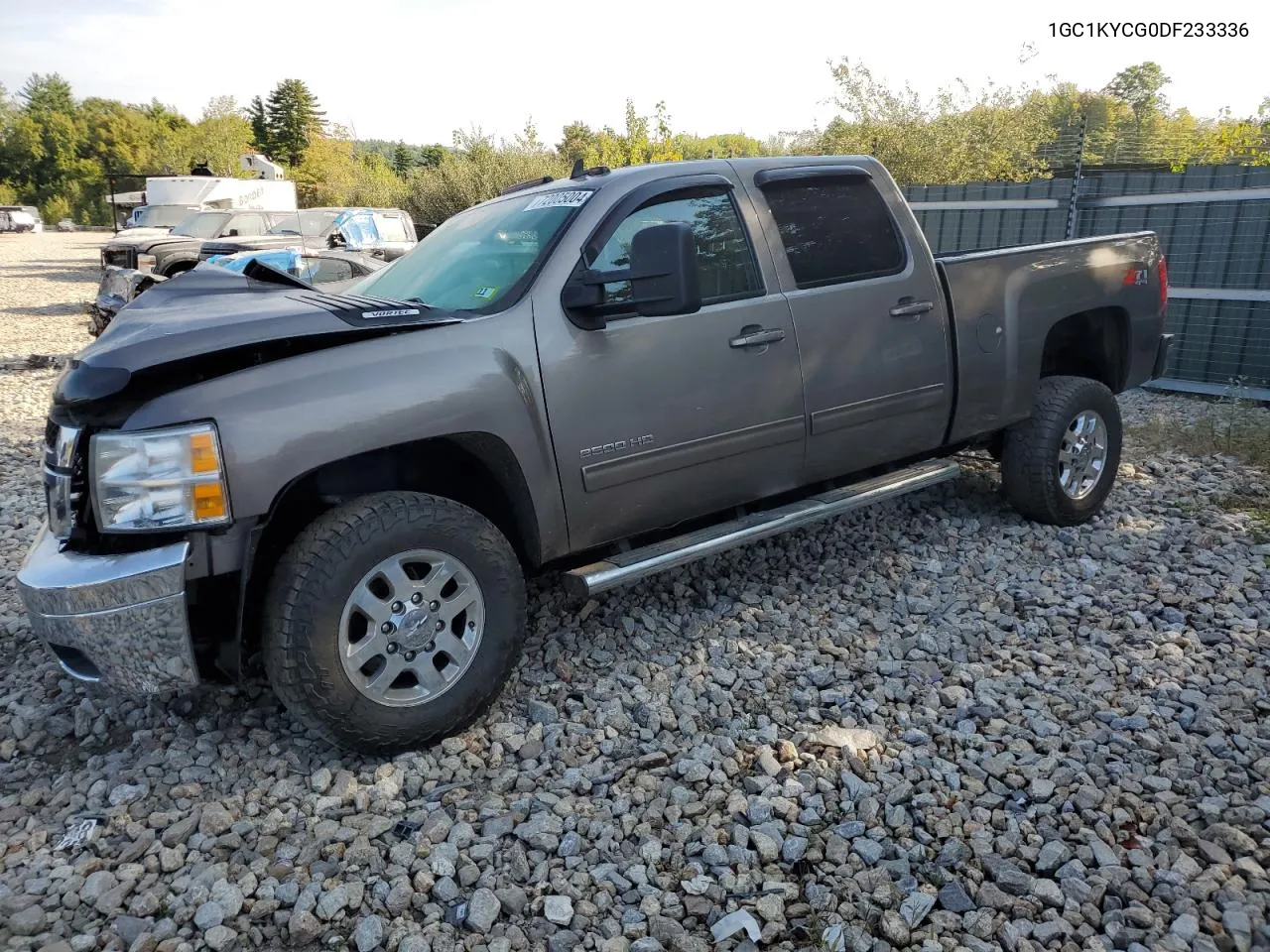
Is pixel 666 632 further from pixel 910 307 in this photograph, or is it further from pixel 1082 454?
pixel 1082 454

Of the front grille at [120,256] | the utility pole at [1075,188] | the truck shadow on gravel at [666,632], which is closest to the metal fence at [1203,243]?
the utility pole at [1075,188]

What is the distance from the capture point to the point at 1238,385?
27.8 feet

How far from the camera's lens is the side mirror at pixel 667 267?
3.16 metres

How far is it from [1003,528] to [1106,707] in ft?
6.29

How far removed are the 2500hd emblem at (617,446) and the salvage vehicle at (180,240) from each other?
40.9 feet

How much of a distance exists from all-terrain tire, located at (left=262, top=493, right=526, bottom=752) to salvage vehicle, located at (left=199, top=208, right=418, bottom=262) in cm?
1293

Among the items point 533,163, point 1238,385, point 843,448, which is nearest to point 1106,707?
point 843,448

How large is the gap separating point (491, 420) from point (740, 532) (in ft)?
3.98

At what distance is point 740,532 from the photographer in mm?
3824

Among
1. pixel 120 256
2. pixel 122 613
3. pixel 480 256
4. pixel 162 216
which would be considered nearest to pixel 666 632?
pixel 480 256

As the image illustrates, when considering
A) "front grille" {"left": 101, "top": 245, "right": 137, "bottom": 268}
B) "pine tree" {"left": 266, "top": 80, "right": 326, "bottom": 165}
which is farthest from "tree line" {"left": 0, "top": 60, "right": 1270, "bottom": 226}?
"pine tree" {"left": 266, "top": 80, "right": 326, "bottom": 165}

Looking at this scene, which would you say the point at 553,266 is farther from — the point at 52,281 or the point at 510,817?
the point at 52,281

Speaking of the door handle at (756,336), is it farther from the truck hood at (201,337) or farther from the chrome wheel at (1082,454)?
the chrome wheel at (1082,454)

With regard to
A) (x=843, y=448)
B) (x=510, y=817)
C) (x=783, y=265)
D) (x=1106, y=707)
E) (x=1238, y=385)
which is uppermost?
(x=783, y=265)
